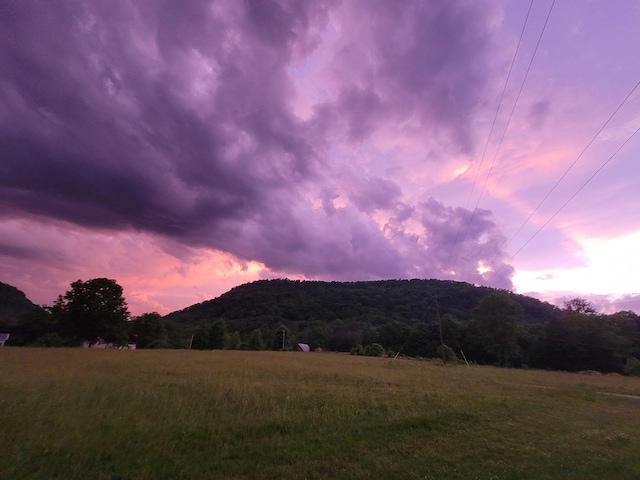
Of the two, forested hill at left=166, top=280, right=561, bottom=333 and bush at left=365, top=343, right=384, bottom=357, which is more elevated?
forested hill at left=166, top=280, right=561, bottom=333

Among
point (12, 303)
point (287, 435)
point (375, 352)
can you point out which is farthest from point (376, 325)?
point (287, 435)

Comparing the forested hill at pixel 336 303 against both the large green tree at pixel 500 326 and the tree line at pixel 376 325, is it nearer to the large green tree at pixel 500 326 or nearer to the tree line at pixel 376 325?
the tree line at pixel 376 325

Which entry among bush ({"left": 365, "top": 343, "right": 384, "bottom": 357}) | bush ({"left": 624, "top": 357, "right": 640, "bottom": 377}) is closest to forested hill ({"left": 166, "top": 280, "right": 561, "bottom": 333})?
bush ({"left": 365, "top": 343, "right": 384, "bottom": 357})

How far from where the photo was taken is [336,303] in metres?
145

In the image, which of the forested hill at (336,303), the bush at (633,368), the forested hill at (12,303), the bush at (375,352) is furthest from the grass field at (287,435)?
the forested hill at (336,303)

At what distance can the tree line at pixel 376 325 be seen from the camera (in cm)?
6419

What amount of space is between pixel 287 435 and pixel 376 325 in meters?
116

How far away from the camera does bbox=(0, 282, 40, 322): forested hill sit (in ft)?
292

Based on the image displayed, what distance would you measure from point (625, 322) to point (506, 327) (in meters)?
23.5

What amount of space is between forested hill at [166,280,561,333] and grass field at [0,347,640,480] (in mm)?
104302

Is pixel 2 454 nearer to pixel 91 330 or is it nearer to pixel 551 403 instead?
pixel 551 403

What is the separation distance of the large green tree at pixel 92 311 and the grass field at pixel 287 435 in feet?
174

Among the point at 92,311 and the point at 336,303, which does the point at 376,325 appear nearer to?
the point at 336,303

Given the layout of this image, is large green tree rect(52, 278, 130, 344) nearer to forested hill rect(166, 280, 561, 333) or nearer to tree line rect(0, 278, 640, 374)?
tree line rect(0, 278, 640, 374)
